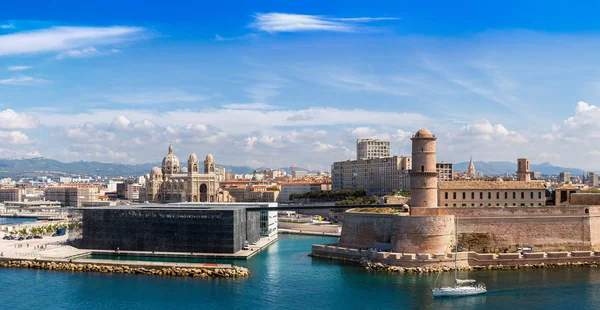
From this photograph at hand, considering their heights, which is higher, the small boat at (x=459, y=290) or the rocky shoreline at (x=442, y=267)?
the rocky shoreline at (x=442, y=267)

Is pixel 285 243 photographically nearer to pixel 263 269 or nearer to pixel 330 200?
pixel 263 269

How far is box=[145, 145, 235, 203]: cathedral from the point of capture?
162 m

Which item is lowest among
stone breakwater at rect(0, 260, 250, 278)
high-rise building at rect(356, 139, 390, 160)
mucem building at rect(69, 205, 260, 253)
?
stone breakwater at rect(0, 260, 250, 278)

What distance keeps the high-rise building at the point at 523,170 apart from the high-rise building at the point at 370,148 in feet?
337

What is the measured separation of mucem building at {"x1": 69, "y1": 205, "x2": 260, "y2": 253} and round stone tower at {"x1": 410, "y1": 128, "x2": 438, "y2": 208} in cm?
1779

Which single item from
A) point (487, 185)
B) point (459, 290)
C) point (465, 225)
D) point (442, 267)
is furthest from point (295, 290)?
point (487, 185)

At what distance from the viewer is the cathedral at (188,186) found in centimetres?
16200

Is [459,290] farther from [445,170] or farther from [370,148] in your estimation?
[370,148]

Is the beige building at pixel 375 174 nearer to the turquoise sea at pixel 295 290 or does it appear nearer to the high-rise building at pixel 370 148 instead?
the high-rise building at pixel 370 148

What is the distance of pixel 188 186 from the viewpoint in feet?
532

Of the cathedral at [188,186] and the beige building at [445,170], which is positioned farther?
the cathedral at [188,186]

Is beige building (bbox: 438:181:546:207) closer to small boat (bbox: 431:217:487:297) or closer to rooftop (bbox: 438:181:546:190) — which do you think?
rooftop (bbox: 438:181:546:190)

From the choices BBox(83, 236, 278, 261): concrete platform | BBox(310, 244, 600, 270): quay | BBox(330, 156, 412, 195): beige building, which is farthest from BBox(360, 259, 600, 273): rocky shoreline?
BBox(330, 156, 412, 195): beige building

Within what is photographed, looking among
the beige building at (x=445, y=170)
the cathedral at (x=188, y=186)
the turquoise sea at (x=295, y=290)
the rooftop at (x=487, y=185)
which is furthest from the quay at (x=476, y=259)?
the cathedral at (x=188, y=186)
